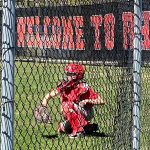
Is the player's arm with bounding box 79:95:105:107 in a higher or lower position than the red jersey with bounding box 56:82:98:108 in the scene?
lower

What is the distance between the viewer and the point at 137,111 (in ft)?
14.1

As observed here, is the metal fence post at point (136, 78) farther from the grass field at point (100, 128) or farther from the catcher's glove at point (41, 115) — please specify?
the catcher's glove at point (41, 115)

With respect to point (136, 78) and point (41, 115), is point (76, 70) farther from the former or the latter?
point (136, 78)

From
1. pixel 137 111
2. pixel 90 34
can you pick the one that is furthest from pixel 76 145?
pixel 137 111

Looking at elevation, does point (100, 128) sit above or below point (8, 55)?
below

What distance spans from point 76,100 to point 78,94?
85 mm

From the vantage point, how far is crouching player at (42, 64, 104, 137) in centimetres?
706

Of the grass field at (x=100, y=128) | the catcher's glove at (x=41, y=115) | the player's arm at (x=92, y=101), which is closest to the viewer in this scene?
the grass field at (x=100, y=128)

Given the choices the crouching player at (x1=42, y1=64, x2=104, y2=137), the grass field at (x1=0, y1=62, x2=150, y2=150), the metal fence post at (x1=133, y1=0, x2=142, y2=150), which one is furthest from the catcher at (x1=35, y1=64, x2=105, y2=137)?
the metal fence post at (x1=133, y1=0, x2=142, y2=150)

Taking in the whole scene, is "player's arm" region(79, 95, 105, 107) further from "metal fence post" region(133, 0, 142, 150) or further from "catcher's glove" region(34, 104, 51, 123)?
"metal fence post" region(133, 0, 142, 150)

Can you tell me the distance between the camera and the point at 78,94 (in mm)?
7180

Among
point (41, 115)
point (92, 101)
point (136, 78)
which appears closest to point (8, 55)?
point (136, 78)

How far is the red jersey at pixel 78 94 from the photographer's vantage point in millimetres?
7125

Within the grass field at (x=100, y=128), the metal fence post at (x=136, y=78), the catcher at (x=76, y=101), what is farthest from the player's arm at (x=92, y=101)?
the metal fence post at (x=136, y=78)
